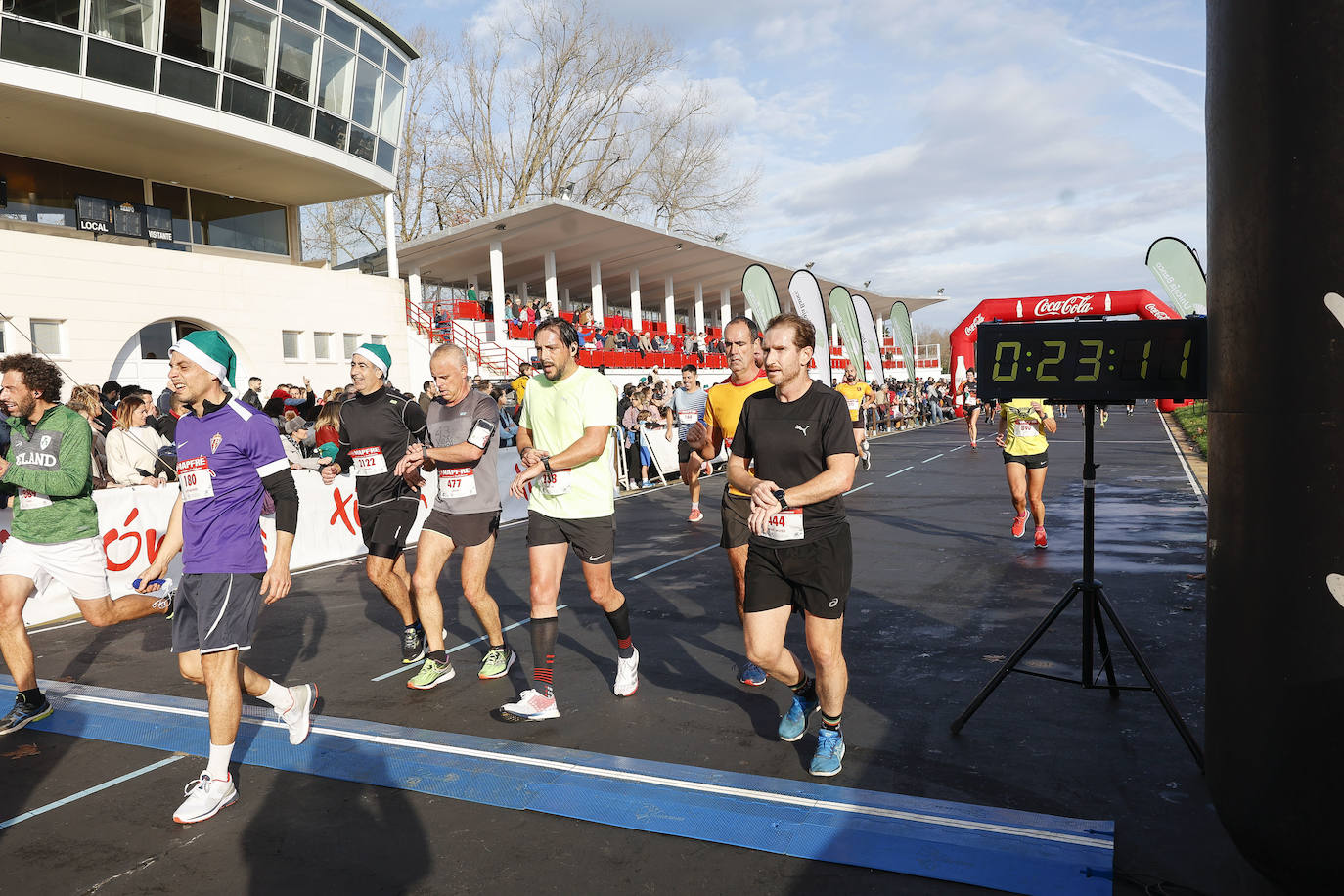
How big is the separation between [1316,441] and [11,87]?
2054cm

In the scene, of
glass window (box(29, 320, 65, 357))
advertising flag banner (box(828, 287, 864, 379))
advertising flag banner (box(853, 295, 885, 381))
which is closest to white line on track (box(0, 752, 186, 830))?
glass window (box(29, 320, 65, 357))

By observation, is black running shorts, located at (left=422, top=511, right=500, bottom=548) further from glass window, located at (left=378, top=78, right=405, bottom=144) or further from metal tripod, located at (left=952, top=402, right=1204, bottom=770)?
glass window, located at (left=378, top=78, right=405, bottom=144)

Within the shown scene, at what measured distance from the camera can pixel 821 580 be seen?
12.5ft

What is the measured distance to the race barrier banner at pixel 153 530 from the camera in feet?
25.5

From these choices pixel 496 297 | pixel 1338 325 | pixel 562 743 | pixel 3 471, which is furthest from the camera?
pixel 496 297

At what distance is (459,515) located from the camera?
536cm

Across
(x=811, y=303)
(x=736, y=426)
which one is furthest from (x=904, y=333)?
(x=736, y=426)

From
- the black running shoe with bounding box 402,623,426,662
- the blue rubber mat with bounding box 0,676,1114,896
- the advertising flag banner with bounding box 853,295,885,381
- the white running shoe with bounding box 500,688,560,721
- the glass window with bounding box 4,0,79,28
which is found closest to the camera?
the blue rubber mat with bounding box 0,676,1114,896

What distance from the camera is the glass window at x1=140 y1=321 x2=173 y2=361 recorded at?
19.4 metres

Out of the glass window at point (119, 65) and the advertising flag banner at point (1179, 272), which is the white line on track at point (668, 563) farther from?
the glass window at point (119, 65)

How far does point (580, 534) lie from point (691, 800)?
164cm

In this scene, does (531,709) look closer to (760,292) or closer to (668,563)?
(668,563)

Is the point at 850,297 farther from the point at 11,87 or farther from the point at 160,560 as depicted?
the point at 160,560

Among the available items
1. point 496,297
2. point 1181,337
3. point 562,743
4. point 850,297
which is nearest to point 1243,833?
point 1181,337
